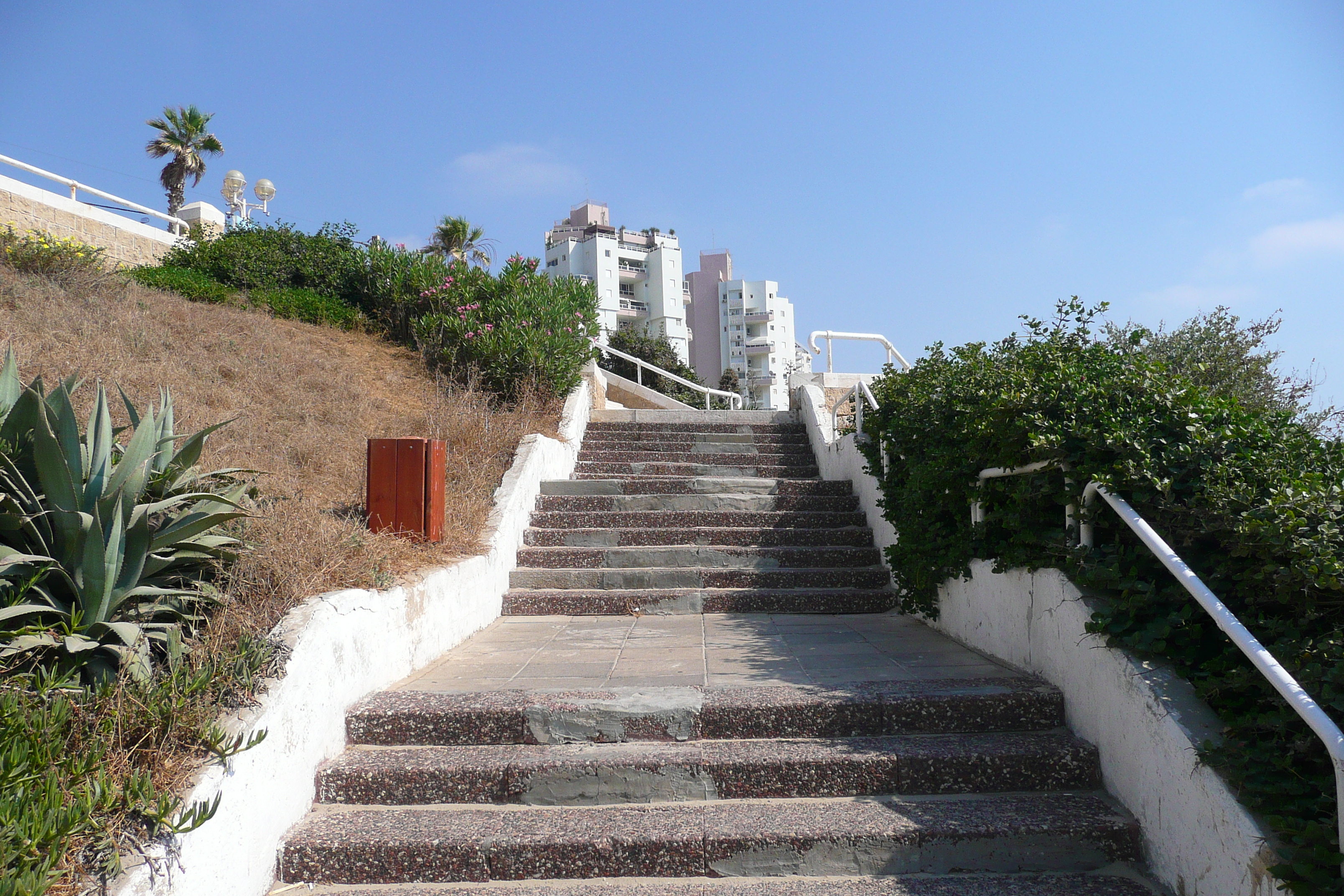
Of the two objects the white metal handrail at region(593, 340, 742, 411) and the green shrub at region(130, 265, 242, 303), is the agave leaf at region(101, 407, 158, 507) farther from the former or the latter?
the green shrub at region(130, 265, 242, 303)

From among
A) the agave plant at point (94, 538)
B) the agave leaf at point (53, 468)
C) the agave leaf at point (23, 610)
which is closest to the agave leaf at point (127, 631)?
the agave plant at point (94, 538)

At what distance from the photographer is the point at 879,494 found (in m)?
6.17

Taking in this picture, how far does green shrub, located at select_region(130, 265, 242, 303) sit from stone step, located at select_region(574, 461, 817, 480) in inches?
275

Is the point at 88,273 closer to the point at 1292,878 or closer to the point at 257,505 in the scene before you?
the point at 257,505

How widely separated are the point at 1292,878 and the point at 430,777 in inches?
109

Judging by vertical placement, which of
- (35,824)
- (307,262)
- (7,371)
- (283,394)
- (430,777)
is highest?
(307,262)

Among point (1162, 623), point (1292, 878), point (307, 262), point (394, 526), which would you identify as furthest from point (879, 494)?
point (307, 262)

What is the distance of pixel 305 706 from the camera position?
2879 millimetres

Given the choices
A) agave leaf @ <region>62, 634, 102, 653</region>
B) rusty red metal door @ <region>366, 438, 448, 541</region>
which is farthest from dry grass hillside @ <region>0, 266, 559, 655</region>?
agave leaf @ <region>62, 634, 102, 653</region>

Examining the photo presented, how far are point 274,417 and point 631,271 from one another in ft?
181

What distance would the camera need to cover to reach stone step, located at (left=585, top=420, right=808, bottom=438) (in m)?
9.15

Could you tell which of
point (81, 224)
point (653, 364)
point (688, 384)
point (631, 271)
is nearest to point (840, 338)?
point (688, 384)

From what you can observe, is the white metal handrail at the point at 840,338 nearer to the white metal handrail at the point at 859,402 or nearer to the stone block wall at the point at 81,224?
the white metal handrail at the point at 859,402

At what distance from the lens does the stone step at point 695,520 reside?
6543mm
